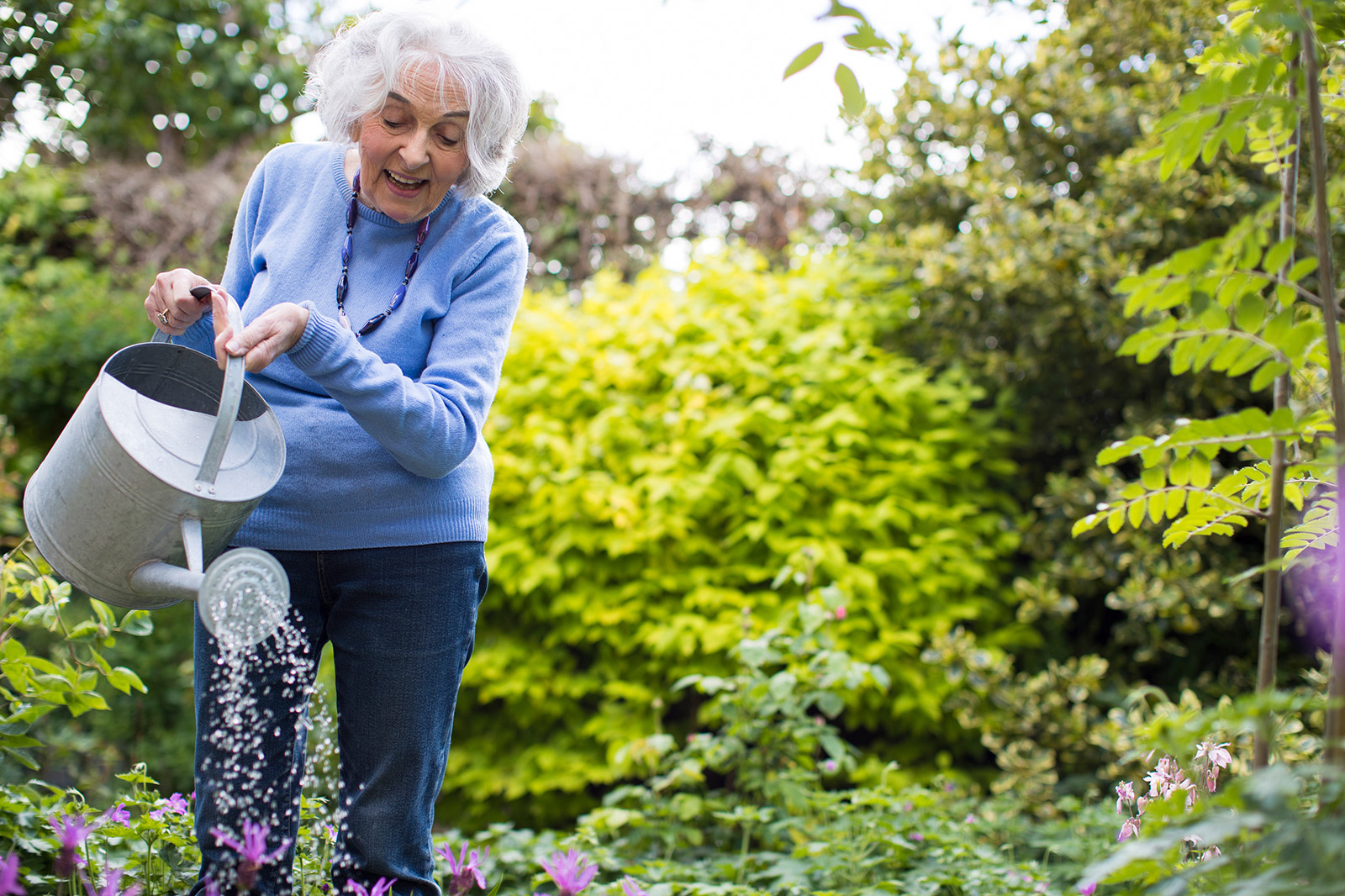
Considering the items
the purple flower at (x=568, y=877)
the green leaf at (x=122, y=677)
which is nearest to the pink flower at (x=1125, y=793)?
the purple flower at (x=568, y=877)

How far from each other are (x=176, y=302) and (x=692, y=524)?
2.16m

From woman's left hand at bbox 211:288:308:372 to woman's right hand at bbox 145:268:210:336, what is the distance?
162 mm

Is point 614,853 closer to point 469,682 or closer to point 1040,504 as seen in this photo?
point 469,682

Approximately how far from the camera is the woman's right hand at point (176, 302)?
1.45 metres

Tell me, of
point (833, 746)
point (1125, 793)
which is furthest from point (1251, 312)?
point (833, 746)

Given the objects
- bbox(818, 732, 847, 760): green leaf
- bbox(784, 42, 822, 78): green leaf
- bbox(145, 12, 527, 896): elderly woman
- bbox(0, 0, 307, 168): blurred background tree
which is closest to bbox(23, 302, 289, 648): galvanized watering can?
bbox(145, 12, 527, 896): elderly woman

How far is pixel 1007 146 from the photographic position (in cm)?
374

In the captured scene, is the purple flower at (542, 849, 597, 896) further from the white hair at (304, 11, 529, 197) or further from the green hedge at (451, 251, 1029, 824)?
the green hedge at (451, 251, 1029, 824)

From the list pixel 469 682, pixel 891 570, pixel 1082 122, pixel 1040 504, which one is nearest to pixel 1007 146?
pixel 1082 122

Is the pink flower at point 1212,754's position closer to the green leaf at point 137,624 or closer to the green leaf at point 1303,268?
the green leaf at point 1303,268

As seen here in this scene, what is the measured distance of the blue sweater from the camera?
5.07 ft

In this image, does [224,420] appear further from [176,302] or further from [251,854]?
[251,854]

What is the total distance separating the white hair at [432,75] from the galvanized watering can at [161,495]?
0.41 metres

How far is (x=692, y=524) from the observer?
134 inches
